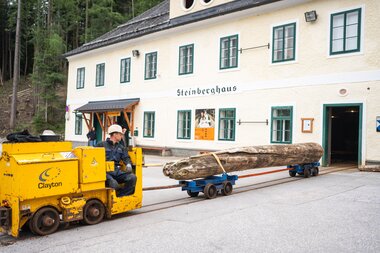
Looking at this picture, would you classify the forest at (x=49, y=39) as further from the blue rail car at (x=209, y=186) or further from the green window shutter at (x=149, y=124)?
the blue rail car at (x=209, y=186)

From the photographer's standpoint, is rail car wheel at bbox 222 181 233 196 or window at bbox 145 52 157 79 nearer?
rail car wheel at bbox 222 181 233 196

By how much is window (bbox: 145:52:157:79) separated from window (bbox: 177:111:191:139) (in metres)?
3.21

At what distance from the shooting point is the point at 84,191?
6449mm

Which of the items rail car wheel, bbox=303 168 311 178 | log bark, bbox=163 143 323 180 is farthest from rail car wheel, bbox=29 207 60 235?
rail car wheel, bbox=303 168 311 178

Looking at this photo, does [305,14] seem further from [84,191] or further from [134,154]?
[84,191]

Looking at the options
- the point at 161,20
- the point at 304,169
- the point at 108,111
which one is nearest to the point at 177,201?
the point at 304,169

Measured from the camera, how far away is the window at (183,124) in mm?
19969

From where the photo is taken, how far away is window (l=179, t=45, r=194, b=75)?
2009cm

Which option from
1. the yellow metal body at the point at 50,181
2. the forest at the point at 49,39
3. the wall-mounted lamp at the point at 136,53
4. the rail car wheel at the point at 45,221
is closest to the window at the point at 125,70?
the wall-mounted lamp at the point at 136,53

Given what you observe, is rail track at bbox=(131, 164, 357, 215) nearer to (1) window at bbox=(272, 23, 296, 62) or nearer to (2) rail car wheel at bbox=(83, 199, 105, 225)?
(2) rail car wheel at bbox=(83, 199, 105, 225)

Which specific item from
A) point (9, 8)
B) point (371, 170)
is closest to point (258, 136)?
point (371, 170)

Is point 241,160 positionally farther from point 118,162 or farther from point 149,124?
point 149,124

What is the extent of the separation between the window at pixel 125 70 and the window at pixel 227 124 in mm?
7981

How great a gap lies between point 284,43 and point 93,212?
11677 mm
